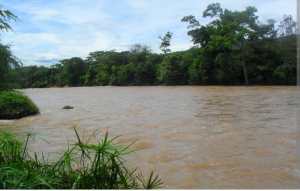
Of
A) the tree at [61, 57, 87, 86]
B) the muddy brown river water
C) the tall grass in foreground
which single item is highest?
the tree at [61, 57, 87, 86]

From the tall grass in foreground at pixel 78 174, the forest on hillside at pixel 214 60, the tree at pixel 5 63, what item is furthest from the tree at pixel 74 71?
the tall grass in foreground at pixel 78 174

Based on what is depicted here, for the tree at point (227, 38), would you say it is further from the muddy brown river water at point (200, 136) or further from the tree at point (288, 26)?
the muddy brown river water at point (200, 136)

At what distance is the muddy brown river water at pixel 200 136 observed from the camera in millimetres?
4120

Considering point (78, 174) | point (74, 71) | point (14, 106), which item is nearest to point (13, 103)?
point (14, 106)

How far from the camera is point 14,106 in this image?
9.47m

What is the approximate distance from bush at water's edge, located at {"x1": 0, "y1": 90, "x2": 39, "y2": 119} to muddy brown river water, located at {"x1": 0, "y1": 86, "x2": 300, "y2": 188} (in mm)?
286

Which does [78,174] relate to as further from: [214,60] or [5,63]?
[214,60]

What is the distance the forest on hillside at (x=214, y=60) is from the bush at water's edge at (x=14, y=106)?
291cm

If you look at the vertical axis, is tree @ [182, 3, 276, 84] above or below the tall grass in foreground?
above

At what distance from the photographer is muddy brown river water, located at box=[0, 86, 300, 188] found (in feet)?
13.5

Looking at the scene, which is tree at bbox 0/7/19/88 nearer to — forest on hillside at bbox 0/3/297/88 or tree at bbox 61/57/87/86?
tree at bbox 61/57/87/86

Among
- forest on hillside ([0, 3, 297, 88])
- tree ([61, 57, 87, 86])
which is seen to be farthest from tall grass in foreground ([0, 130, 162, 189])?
forest on hillside ([0, 3, 297, 88])

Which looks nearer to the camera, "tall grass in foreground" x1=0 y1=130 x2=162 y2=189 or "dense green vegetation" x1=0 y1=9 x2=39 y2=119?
"tall grass in foreground" x1=0 y1=130 x2=162 y2=189

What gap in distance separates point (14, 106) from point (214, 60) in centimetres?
1167
